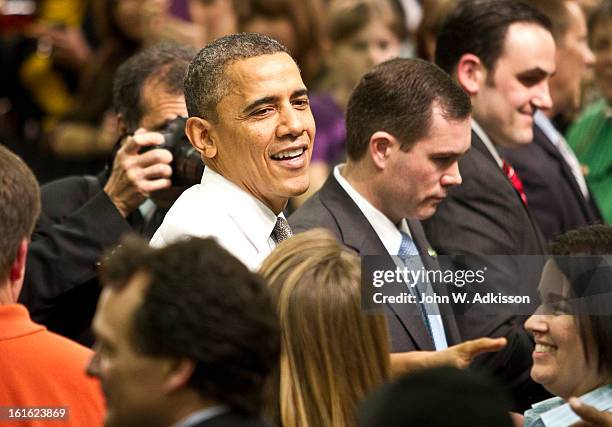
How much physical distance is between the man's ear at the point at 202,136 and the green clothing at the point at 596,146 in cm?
261

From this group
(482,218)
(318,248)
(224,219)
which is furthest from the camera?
(482,218)

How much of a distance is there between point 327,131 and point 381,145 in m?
2.09

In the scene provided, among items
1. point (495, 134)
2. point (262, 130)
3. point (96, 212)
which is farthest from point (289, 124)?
point (495, 134)

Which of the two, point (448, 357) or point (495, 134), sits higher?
point (495, 134)

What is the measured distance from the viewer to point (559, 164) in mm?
5230

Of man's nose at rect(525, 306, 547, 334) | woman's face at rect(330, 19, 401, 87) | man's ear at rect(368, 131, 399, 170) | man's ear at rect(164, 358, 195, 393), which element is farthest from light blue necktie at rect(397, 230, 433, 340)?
woman's face at rect(330, 19, 401, 87)

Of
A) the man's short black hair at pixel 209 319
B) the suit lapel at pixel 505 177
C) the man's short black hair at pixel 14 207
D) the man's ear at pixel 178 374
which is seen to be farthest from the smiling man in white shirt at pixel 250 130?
the man's ear at pixel 178 374

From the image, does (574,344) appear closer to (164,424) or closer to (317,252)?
(317,252)

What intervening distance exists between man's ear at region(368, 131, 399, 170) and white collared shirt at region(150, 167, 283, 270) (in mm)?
523

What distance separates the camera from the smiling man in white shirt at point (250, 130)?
364 centimetres

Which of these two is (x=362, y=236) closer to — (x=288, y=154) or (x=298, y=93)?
(x=288, y=154)

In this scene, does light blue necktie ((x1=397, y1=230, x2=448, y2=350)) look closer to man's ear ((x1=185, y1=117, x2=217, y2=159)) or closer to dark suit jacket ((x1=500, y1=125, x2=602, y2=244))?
man's ear ((x1=185, y1=117, x2=217, y2=159))

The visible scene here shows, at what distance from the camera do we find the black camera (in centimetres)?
412

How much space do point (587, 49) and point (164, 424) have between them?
3941 mm
